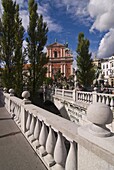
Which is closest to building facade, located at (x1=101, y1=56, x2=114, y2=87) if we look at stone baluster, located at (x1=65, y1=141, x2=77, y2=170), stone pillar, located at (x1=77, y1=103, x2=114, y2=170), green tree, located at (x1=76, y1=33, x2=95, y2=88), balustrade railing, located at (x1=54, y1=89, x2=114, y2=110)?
green tree, located at (x1=76, y1=33, x2=95, y2=88)

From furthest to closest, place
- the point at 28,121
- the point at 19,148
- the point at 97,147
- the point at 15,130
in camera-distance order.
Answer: the point at 15,130, the point at 28,121, the point at 19,148, the point at 97,147

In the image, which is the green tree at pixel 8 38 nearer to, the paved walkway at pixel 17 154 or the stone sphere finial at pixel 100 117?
the paved walkway at pixel 17 154

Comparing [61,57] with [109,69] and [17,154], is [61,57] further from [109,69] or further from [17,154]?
[17,154]

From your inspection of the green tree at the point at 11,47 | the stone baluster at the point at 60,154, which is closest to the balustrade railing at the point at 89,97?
the green tree at the point at 11,47

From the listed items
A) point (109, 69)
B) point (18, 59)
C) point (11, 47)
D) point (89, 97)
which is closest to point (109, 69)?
point (109, 69)

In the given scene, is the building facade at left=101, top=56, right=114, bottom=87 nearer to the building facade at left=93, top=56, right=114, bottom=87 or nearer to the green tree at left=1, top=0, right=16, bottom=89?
the building facade at left=93, top=56, right=114, bottom=87

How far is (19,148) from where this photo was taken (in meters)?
3.37

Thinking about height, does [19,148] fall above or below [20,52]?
below

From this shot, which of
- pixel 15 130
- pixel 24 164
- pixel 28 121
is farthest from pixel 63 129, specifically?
pixel 15 130

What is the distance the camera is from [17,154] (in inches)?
121

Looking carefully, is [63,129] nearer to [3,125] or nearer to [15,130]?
[15,130]

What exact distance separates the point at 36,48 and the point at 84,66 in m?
7.92

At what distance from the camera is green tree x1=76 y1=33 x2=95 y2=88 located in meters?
23.0

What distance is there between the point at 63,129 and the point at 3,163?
1432 millimetres
